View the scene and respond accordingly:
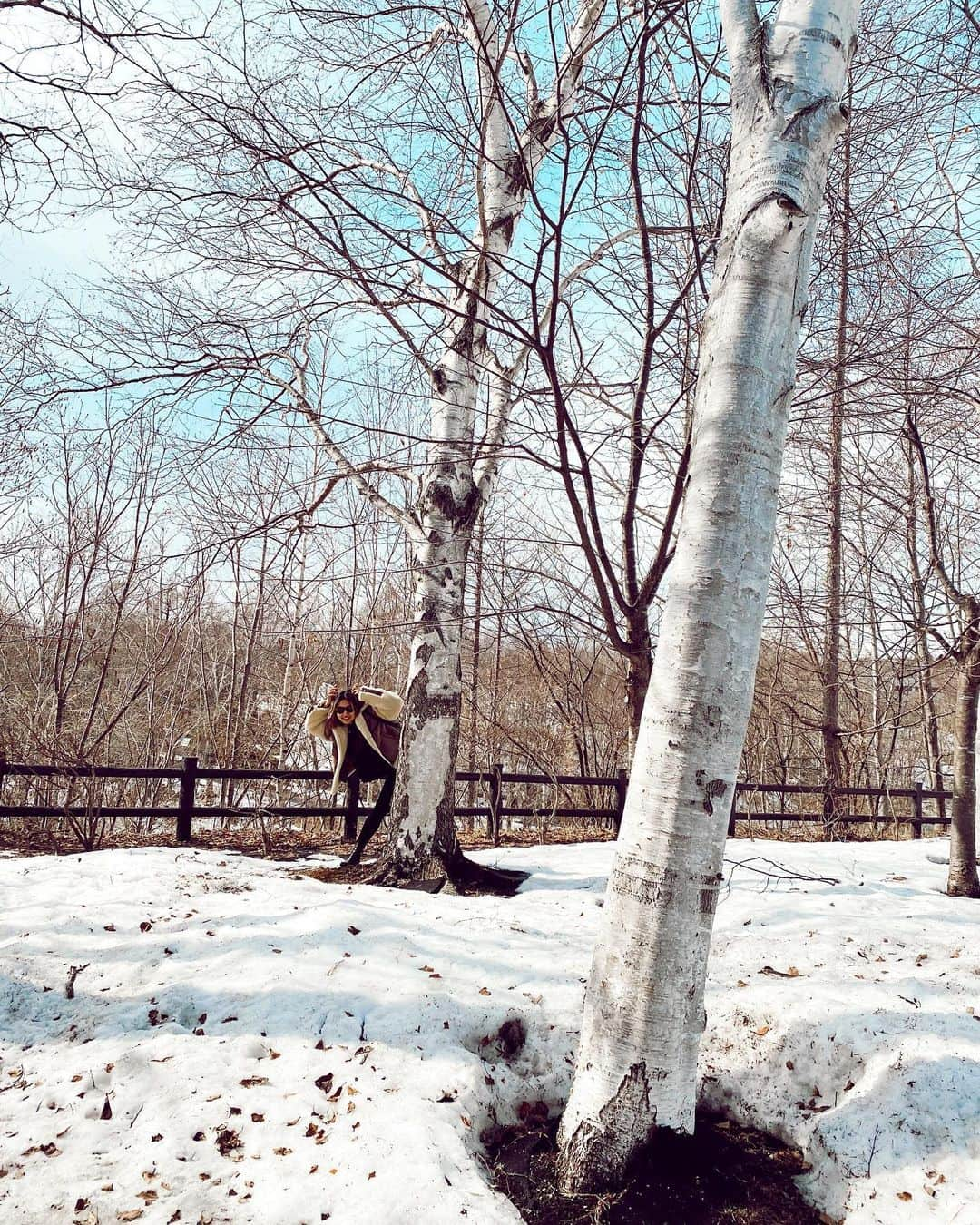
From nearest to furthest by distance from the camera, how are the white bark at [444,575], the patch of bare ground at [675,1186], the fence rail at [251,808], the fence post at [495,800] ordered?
the patch of bare ground at [675,1186] → the white bark at [444,575] → the fence rail at [251,808] → the fence post at [495,800]

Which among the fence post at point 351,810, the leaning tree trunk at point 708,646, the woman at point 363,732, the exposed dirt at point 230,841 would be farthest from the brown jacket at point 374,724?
the leaning tree trunk at point 708,646

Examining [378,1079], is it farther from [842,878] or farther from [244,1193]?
[842,878]

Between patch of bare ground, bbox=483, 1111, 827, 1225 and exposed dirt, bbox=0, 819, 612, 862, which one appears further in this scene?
exposed dirt, bbox=0, 819, 612, 862

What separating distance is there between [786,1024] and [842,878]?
3604 mm

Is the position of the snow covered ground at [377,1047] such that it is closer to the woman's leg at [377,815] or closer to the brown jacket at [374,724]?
the woman's leg at [377,815]

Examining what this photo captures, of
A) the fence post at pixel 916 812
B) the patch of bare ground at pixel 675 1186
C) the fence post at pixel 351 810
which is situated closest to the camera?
the patch of bare ground at pixel 675 1186

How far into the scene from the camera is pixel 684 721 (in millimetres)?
2248

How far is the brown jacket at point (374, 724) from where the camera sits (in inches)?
241

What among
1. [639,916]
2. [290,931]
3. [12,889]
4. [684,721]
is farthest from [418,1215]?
[12,889]

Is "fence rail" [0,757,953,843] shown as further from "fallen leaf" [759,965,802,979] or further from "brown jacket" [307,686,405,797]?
"fallen leaf" [759,965,802,979]

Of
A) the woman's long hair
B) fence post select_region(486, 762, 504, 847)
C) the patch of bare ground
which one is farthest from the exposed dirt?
the patch of bare ground

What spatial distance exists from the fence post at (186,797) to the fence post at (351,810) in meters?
1.60

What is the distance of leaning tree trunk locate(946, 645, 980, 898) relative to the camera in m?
5.81

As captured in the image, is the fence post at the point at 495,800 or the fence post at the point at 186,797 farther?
the fence post at the point at 495,800
